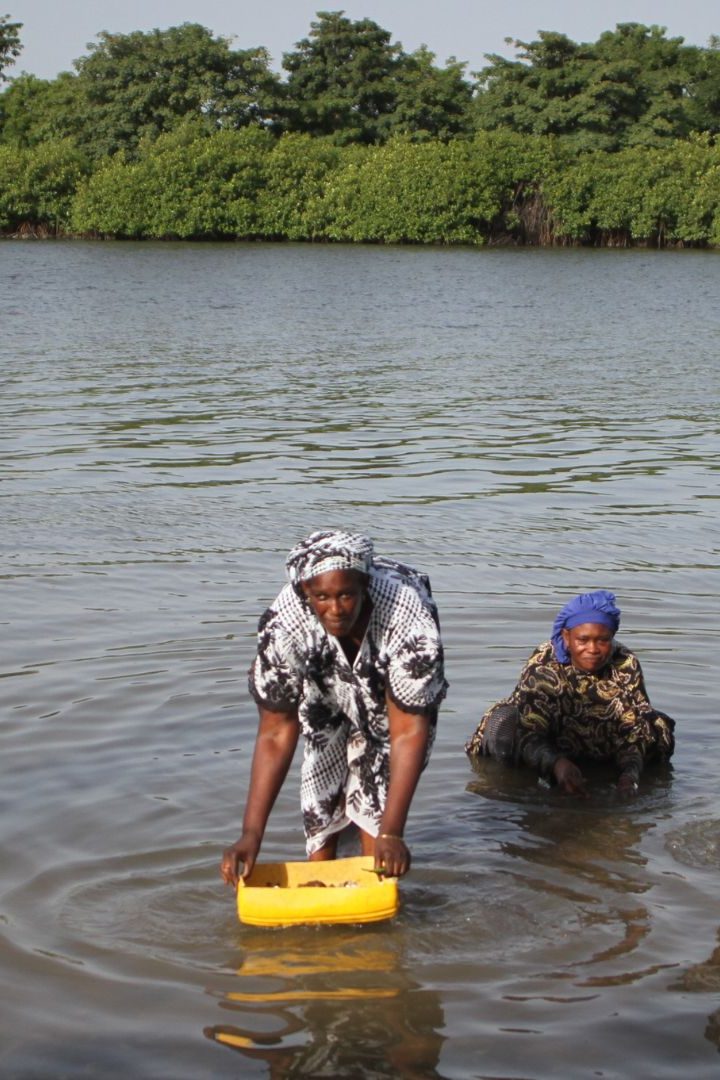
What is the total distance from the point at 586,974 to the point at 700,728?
2.46m

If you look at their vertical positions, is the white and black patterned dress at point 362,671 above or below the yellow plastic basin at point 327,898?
above

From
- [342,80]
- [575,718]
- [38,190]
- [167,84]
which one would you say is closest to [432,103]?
[342,80]

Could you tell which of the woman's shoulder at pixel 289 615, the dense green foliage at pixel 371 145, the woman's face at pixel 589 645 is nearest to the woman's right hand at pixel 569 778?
the woman's face at pixel 589 645

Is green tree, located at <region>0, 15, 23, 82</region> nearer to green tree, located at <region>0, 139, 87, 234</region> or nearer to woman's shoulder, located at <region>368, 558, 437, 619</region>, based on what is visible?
green tree, located at <region>0, 139, 87, 234</region>

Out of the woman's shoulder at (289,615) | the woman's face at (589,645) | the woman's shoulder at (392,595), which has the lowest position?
the woman's face at (589,645)

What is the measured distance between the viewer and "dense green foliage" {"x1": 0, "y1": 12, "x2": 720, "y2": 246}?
51.5 metres

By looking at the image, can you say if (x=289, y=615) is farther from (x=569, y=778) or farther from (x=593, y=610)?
(x=569, y=778)

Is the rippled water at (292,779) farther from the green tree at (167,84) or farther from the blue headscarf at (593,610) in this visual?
the green tree at (167,84)

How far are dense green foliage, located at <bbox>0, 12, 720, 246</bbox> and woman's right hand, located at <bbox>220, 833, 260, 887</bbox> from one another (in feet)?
158

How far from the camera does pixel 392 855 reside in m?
4.01

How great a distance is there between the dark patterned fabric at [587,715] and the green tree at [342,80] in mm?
57446

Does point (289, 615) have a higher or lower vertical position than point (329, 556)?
lower

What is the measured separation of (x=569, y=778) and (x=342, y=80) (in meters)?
60.1

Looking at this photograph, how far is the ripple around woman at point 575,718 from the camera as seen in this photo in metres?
5.72
